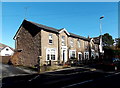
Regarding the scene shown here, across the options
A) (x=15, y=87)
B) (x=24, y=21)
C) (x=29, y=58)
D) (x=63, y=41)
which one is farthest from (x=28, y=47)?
(x=15, y=87)

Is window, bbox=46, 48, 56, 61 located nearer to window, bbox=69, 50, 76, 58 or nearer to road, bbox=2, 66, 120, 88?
window, bbox=69, 50, 76, 58

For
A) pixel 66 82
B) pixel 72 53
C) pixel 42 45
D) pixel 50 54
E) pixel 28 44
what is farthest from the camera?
pixel 72 53

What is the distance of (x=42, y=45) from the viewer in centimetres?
2120

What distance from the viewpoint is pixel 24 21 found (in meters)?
24.8

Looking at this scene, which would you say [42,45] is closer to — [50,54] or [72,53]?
[50,54]

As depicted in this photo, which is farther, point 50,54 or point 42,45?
point 50,54

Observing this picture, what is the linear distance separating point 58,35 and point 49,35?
2.18 m

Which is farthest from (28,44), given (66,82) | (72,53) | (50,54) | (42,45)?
(66,82)

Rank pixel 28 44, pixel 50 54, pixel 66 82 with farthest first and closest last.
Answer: pixel 28 44 → pixel 50 54 → pixel 66 82

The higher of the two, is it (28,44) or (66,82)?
(28,44)

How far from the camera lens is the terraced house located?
2159 cm

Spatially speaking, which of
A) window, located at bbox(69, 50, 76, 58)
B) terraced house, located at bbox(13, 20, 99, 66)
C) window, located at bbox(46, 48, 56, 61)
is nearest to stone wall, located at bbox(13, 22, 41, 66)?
terraced house, located at bbox(13, 20, 99, 66)

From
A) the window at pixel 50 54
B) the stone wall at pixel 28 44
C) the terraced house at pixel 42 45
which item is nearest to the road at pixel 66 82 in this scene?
the terraced house at pixel 42 45

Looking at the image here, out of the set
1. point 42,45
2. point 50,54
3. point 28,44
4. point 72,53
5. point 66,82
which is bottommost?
point 66,82
